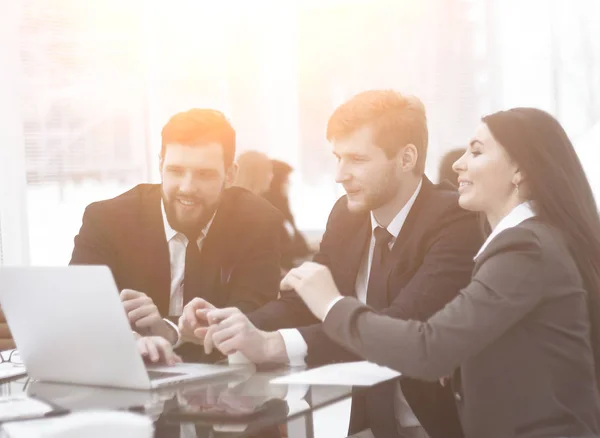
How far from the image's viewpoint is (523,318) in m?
1.62

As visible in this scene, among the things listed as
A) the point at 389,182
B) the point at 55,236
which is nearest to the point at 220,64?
the point at 55,236

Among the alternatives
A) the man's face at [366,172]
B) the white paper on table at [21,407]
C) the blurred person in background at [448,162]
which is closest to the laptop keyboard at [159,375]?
the white paper on table at [21,407]

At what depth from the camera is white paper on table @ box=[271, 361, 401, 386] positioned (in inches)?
66.6

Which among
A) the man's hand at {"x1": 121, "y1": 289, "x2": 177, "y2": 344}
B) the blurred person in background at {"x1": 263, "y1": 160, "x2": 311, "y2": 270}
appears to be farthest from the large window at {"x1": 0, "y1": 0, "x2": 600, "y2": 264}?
the man's hand at {"x1": 121, "y1": 289, "x2": 177, "y2": 344}

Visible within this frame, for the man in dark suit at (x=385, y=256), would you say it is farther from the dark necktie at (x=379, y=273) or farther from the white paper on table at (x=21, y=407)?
Result: the white paper on table at (x=21, y=407)

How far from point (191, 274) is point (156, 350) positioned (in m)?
0.68

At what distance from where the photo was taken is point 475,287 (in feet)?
5.20

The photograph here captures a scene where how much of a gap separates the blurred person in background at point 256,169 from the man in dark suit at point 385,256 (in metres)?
2.49

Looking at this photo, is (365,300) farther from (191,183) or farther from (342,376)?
(191,183)

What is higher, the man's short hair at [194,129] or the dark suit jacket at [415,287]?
the man's short hair at [194,129]

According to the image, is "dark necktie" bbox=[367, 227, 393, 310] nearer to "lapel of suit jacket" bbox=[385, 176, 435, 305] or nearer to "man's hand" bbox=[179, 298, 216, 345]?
"lapel of suit jacket" bbox=[385, 176, 435, 305]

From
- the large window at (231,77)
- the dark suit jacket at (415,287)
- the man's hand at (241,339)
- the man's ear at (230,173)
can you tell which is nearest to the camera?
the man's hand at (241,339)

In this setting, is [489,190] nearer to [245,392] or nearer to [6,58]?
[245,392]

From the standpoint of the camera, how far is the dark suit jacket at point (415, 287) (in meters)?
2.04
